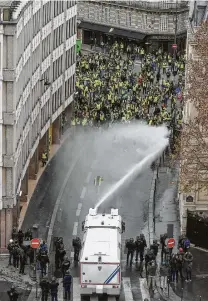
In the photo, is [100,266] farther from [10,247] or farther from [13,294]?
[10,247]

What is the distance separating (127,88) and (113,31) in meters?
28.6

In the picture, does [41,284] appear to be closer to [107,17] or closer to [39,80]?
[39,80]

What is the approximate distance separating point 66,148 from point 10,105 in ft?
83.2

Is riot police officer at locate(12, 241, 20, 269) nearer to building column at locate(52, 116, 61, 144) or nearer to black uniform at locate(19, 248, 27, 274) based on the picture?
black uniform at locate(19, 248, 27, 274)

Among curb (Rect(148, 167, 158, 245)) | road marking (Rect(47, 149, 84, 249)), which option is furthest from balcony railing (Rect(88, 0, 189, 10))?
curb (Rect(148, 167, 158, 245))

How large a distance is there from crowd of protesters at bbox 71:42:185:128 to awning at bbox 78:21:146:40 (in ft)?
9.26

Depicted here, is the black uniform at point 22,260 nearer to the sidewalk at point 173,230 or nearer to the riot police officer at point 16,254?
the riot police officer at point 16,254

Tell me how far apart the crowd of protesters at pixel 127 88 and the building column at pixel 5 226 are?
28.2 metres

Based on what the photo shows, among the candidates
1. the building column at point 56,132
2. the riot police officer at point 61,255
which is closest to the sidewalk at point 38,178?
the building column at point 56,132

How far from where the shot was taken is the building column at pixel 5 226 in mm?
83750

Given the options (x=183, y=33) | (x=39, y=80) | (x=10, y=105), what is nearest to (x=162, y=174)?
(x=39, y=80)

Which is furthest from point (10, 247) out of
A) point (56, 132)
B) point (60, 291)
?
point (56, 132)

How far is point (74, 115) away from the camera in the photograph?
11519 cm

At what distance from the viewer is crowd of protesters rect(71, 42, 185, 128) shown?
11362cm
